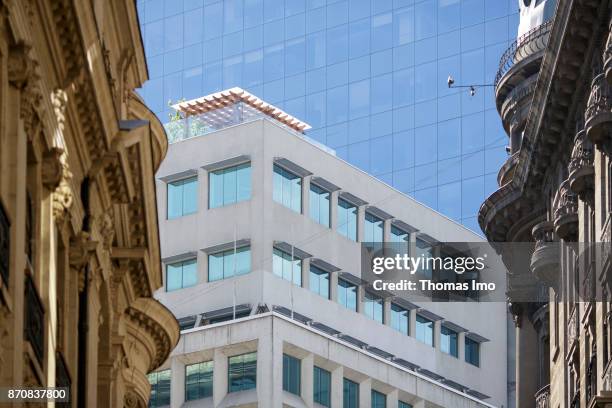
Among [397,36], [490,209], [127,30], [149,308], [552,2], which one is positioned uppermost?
[397,36]

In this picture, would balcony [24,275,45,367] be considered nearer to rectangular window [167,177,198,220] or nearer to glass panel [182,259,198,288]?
glass panel [182,259,198,288]

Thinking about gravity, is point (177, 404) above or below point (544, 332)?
above

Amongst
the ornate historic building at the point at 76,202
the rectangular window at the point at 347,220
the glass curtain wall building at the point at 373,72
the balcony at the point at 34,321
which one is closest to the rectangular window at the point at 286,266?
the rectangular window at the point at 347,220

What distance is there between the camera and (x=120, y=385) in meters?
47.9

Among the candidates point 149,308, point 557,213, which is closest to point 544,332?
point 557,213

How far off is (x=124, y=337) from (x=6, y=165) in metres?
15.8

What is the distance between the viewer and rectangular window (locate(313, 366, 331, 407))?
109375mm

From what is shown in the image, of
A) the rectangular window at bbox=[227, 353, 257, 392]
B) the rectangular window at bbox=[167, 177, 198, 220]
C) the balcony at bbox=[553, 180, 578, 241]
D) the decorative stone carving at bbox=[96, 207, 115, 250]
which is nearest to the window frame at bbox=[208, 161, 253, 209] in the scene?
the rectangular window at bbox=[167, 177, 198, 220]

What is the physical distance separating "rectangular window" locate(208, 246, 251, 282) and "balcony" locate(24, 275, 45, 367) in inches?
3066

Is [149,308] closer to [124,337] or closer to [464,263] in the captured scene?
[124,337]

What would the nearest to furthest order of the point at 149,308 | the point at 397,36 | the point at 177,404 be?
the point at 149,308 < the point at 177,404 < the point at 397,36

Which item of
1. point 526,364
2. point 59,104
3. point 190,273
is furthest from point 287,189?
point 59,104

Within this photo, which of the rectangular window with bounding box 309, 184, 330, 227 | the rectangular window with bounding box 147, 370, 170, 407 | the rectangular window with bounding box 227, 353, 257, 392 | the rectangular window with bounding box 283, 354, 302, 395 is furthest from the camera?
the rectangular window with bounding box 309, 184, 330, 227

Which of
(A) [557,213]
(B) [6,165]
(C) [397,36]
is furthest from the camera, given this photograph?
(C) [397,36]
